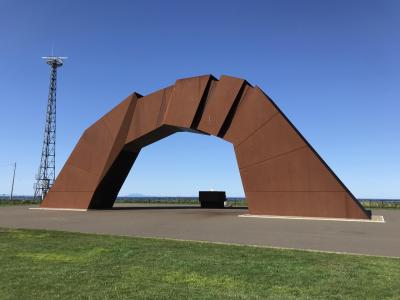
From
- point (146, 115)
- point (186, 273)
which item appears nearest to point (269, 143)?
point (146, 115)

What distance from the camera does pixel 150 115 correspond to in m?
25.5

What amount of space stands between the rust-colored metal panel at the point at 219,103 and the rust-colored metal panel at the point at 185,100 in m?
0.58

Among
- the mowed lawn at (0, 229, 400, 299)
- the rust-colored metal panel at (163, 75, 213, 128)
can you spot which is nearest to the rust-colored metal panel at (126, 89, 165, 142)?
the rust-colored metal panel at (163, 75, 213, 128)

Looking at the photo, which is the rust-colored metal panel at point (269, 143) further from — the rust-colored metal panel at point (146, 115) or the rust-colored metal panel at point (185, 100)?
the rust-colored metal panel at point (146, 115)

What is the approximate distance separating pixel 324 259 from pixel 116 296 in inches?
162

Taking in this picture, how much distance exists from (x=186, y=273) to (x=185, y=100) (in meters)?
18.1

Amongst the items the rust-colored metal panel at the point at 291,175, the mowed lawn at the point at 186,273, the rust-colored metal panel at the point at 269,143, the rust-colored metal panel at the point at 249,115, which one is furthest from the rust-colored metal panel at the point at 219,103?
the mowed lawn at the point at 186,273

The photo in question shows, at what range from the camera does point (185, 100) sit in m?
24.1

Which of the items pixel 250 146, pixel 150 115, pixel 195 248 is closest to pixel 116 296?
pixel 195 248

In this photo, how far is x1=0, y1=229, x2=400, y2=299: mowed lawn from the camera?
5.51m

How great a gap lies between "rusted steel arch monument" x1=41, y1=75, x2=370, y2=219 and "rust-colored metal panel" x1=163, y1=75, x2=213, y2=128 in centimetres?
6

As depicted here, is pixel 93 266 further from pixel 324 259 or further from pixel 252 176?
pixel 252 176

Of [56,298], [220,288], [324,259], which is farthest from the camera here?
[324,259]

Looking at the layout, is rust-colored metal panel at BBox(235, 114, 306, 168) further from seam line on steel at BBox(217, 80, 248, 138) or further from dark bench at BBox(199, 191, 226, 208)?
Answer: dark bench at BBox(199, 191, 226, 208)
